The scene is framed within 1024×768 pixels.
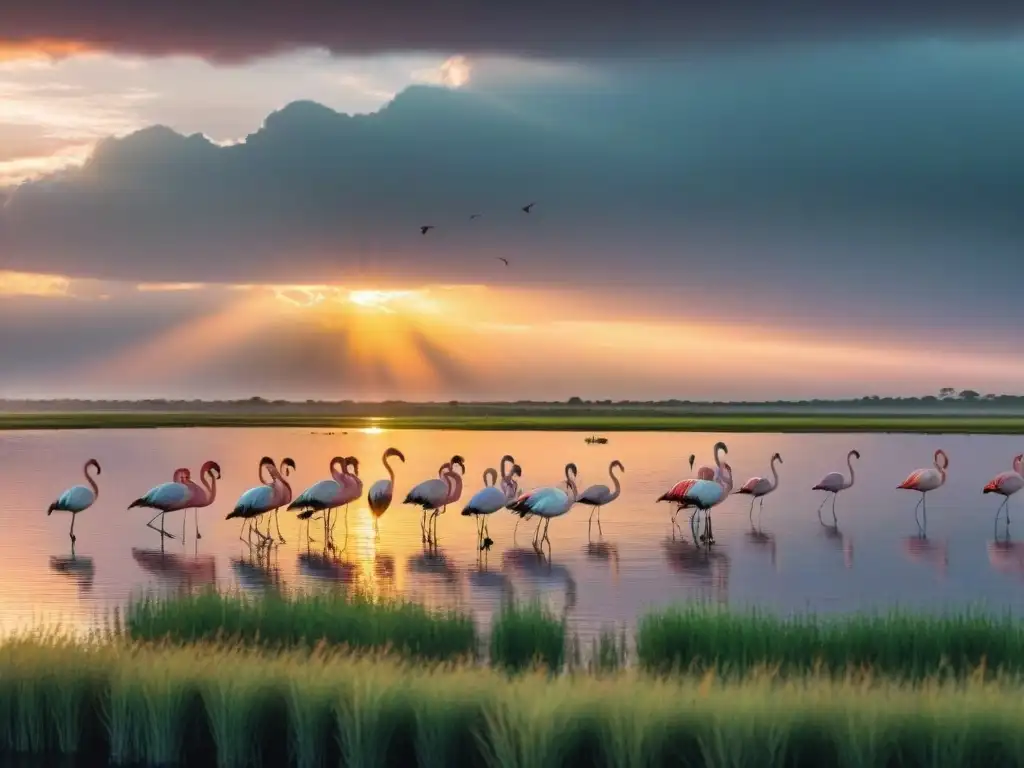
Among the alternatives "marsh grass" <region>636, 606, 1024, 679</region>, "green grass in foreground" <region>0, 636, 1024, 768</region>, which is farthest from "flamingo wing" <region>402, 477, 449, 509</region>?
"green grass in foreground" <region>0, 636, 1024, 768</region>

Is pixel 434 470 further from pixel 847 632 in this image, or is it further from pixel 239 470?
pixel 847 632

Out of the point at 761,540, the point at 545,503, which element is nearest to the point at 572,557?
the point at 545,503

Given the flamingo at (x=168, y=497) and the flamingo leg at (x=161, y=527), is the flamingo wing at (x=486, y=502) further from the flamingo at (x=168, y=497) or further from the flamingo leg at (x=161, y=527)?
the flamingo leg at (x=161, y=527)

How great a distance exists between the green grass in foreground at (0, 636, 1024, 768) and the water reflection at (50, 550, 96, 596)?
8.58 metres

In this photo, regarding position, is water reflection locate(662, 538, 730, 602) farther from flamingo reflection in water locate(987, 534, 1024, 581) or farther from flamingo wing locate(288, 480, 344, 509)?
flamingo wing locate(288, 480, 344, 509)

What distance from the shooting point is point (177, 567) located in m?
24.9

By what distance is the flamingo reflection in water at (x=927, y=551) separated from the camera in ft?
83.9

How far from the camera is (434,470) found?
1945 inches

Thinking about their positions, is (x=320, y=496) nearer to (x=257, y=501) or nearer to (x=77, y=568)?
(x=257, y=501)

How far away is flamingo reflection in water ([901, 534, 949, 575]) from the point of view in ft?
83.9

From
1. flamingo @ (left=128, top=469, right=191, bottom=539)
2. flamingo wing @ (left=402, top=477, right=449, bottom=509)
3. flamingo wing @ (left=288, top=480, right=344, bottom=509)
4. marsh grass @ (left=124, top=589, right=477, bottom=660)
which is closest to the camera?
marsh grass @ (left=124, top=589, right=477, bottom=660)

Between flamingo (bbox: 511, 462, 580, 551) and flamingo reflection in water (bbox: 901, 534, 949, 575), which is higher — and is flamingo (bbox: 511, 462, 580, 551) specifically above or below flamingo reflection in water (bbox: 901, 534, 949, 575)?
above

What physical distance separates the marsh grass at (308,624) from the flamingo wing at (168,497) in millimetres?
12624

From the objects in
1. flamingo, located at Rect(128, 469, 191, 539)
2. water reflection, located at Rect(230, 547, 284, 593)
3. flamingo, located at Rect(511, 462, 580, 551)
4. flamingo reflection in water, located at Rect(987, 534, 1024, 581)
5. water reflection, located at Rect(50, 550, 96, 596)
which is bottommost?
flamingo reflection in water, located at Rect(987, 534, 1024, 581)
